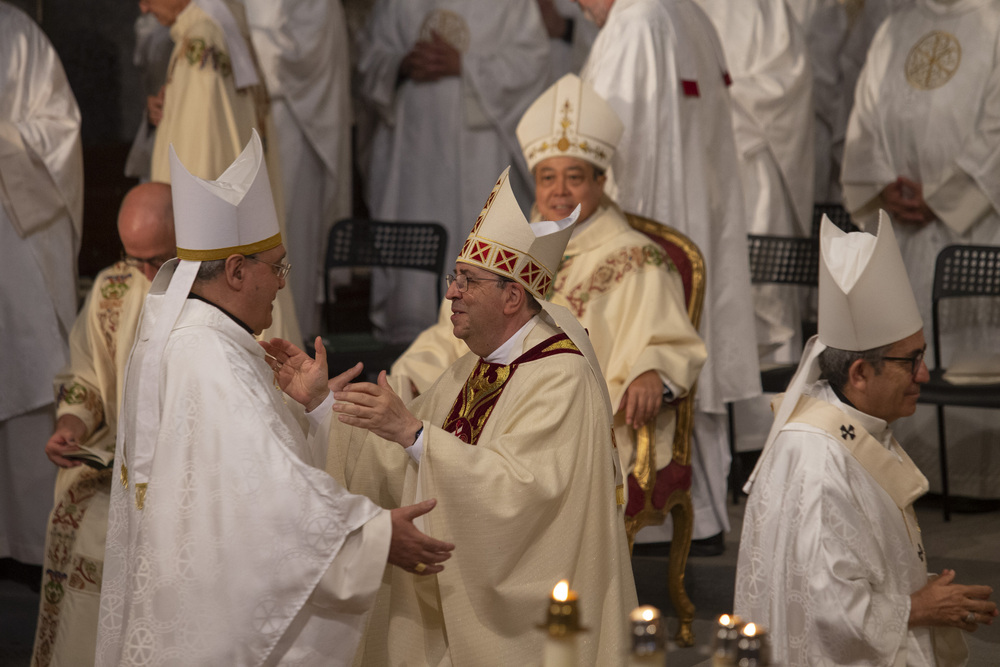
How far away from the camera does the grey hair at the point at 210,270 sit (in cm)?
306

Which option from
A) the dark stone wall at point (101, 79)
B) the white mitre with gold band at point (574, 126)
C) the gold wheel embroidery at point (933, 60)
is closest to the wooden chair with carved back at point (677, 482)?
the white mitre with gold band at point (574, 126)

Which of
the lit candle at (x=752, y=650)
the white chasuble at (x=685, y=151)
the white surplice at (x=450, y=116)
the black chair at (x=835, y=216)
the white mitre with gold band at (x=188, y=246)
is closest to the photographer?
the lit candle at (x=752, y=650)

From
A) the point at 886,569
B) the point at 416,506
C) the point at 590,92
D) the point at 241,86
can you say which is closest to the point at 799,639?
the point at 886,569

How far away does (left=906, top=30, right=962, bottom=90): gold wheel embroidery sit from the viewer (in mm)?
6699

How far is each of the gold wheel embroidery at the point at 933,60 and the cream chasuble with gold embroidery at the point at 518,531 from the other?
14.3 feet

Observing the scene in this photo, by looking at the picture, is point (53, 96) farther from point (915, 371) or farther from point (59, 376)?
point (915, 371)

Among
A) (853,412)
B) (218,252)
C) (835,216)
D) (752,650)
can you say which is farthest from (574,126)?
(752,650)

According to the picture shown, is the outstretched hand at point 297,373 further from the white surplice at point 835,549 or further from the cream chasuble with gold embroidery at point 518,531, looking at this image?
the white surplice at point 835,549

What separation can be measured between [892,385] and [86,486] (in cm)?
290

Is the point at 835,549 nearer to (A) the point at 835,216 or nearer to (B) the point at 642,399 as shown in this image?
(B) the point at 642,399

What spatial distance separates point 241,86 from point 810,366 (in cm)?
367

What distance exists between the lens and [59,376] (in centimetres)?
461

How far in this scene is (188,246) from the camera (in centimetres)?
304

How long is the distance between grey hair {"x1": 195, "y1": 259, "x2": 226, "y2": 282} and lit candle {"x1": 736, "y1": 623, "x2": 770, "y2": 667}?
5.78 feet
